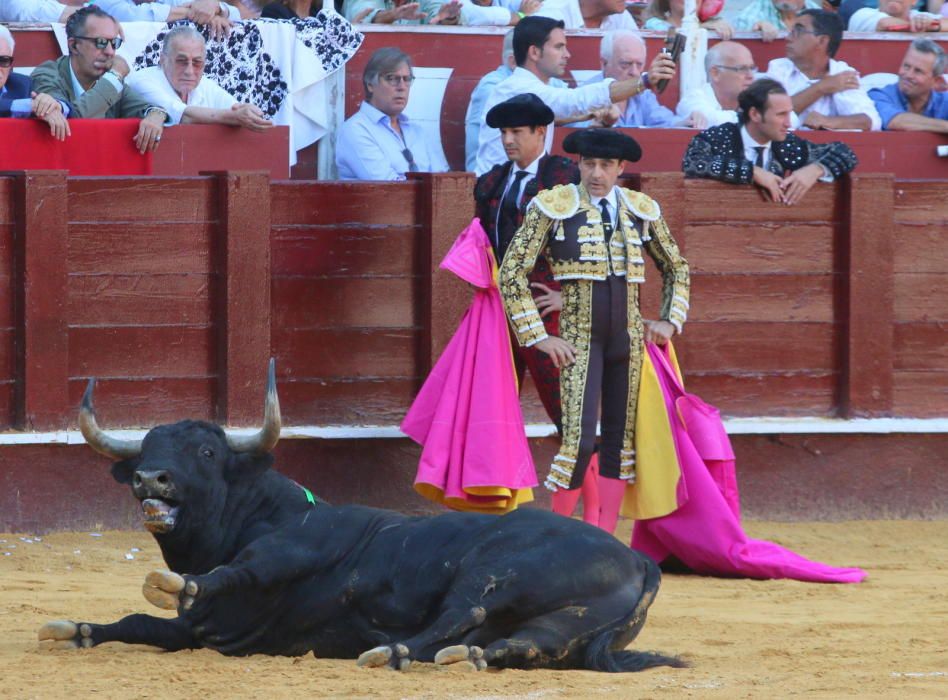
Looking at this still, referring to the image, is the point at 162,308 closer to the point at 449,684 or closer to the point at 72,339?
the point at 72,339

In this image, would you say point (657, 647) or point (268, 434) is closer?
point (268, 434)

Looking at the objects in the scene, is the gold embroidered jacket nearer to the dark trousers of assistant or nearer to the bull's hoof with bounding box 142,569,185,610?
the dark trousers of assistant

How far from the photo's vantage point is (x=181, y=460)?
445 cm

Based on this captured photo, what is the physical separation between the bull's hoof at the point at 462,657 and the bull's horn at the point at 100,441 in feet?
3.32

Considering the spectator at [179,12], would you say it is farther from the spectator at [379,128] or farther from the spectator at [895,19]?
the spectator at [895,19]

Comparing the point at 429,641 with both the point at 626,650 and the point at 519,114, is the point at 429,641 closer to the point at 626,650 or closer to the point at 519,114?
the point at 626,650

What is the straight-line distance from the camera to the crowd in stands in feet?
23.0

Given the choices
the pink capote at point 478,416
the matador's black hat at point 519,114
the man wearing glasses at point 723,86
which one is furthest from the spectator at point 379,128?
the matador's black hat at point 519,114

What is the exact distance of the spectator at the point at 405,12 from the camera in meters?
8.62

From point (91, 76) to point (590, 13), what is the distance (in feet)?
9.73

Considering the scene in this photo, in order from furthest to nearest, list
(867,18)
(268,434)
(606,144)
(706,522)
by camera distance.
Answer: (867,18) → (706,522) → (606,144) → (268,434)

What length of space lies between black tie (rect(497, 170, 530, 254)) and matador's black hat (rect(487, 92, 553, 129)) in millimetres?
218

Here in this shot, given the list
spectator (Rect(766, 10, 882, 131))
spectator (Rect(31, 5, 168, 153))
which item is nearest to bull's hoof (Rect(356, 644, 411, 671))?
spectator (Rect(31, 5, 168, 153))

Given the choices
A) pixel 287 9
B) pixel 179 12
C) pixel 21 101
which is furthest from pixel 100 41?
pixel 287 9
